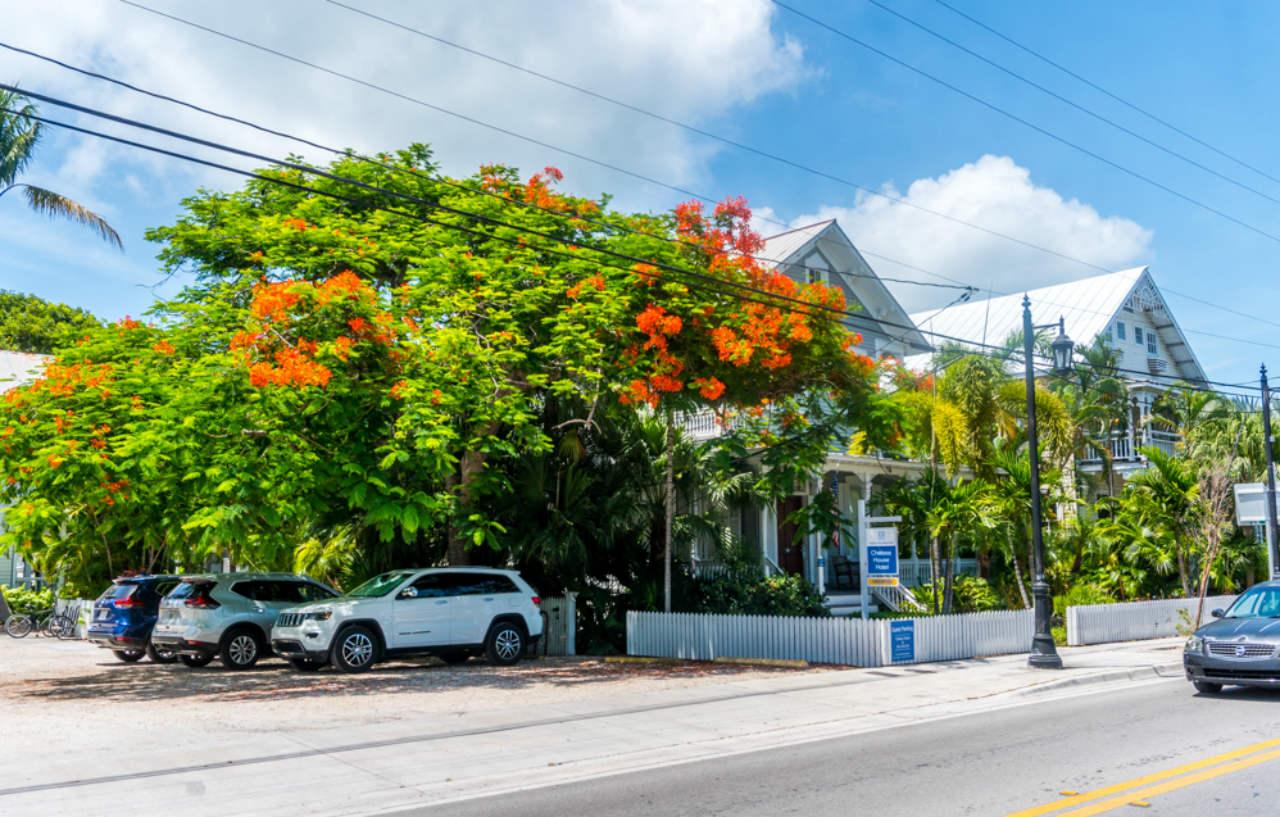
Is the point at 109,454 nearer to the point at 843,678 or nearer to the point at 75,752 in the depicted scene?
the point at 75,752

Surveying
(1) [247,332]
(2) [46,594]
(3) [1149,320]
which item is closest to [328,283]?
Answer: (1) [247,332]

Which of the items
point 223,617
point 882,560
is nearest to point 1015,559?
point 882,560

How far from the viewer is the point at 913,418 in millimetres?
24594

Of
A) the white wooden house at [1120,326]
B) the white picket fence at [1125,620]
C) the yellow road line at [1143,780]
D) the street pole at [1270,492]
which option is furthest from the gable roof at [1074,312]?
the yellow road line at [1143,780]

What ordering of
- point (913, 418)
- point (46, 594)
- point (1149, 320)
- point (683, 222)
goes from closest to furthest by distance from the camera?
point (683, 222)
point (913, 418)
point (46, 594)
point (1149, 320)

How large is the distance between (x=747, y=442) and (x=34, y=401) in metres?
12.5

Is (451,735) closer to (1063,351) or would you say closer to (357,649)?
(357,649)

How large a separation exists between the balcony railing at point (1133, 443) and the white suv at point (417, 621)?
2618 cm

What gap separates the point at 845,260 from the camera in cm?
3497

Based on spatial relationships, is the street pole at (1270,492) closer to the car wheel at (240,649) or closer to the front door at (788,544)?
the front door at (788,544)

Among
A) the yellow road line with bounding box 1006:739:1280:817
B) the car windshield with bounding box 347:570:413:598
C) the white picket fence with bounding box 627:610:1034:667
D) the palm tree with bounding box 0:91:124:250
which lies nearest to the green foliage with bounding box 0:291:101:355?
the palm tree with bounding box 0:91:124:250

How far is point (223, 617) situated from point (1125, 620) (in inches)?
713

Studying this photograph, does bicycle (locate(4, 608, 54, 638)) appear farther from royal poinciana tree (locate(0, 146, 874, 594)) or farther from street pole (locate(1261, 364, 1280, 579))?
street pole (locate(1261, 364, 1280, 579))

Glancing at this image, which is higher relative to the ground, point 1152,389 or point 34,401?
point 1152,389
